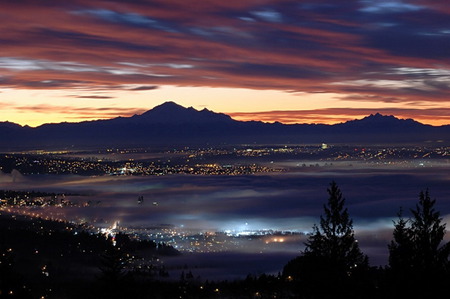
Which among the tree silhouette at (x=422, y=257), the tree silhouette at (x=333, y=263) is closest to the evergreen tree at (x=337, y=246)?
the tree silhouette at (x=333, y=263)

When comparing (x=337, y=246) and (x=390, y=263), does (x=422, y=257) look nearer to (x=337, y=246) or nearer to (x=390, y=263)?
(x=390, y=263)

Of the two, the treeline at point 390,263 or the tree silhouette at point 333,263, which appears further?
the tree silhouette at point 333,263

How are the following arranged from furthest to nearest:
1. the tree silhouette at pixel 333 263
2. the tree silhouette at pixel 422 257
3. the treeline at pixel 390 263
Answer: the tree silhouette at pixel 333 263
the treeline at pixel 390 263
the tree silhouette at pixel 422 257

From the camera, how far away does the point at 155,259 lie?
74.0 meters

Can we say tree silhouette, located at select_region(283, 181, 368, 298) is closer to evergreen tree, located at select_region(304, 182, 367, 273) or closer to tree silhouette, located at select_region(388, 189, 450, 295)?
evergreen tree, located at select_region(304, 182, 367, 273)

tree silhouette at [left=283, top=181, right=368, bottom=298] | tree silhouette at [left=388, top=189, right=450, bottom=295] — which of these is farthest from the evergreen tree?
tree silhouette at [left=388, top=189, right=450, bottom=295]

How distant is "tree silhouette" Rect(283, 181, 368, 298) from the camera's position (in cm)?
2352

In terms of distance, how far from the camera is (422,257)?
70.5ft

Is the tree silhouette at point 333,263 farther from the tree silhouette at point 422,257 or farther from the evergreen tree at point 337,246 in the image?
the tree silhouette at point 422,257

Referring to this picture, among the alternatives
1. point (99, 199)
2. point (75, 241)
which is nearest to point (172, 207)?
point (99, 199)

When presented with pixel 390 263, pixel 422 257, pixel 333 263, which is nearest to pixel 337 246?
pixel 333 263

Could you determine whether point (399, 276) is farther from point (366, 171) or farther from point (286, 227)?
point (366, 171)

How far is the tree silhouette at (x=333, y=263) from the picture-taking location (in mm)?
23516

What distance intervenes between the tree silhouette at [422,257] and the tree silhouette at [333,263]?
1.82m
